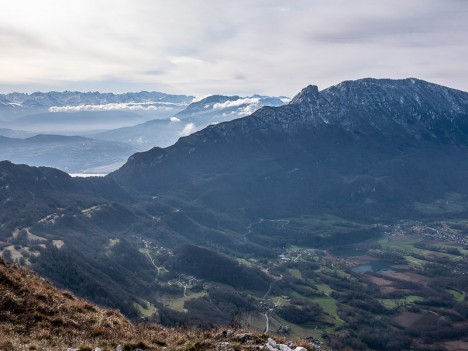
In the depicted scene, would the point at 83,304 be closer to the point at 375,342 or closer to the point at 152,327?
the point at 152,327

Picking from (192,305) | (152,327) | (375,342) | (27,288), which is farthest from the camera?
(192,305)

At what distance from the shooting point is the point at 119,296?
18688 centimetres

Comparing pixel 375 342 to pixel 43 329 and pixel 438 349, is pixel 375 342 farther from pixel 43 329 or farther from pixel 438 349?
pixel 43 329

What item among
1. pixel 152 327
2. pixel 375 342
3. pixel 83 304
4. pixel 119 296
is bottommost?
pixel 375 342

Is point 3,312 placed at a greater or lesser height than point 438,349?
greater

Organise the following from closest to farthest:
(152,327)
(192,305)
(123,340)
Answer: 1. (123,340)
2. (152,327)
3. (192,305)

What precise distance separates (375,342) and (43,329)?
592 ft

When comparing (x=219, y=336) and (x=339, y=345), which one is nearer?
(x=219, y=336)

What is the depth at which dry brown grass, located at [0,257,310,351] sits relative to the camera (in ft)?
94.5

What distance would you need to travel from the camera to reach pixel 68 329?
32.3 meters

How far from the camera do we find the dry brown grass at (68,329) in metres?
28.8

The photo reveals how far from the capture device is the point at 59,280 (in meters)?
190

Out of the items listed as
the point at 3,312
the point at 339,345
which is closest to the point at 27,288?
the point at 3,312

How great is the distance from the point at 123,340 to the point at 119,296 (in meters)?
167
